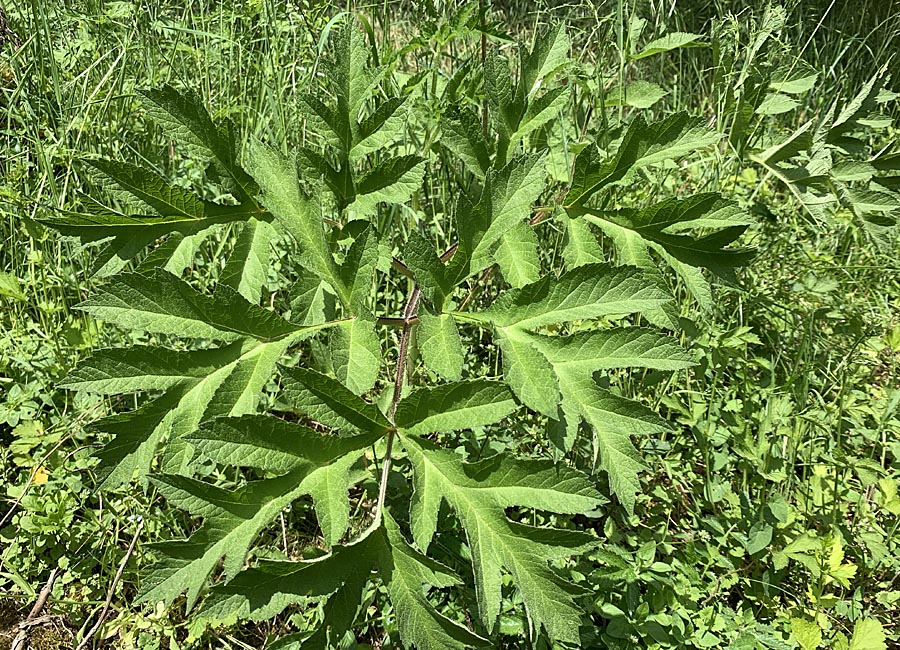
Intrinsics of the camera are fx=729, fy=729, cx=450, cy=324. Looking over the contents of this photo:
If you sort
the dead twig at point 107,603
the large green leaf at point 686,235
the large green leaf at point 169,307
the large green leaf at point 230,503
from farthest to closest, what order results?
the dead twig at point 107,603
the large green leaf at point 686,235
the large green leaf at point 169,307
the large green leaf at point 230,503

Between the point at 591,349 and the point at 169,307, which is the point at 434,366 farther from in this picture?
the point at 169,307

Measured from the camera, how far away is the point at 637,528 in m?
1.90

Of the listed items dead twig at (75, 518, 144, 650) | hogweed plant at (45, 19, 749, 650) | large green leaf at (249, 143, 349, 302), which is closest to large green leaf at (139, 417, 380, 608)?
hogweed plant at (45, 19, 749, 650)

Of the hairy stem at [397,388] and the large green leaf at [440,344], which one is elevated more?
the large green leaf at [440,344]

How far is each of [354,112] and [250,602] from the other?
92cm

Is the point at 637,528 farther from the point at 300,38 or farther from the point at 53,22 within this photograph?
the point at 53,22

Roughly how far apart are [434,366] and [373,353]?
0.11 meters

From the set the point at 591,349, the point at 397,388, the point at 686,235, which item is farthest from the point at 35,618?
the point at 686,235

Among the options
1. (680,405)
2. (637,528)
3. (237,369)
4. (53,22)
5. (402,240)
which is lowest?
(637,528)

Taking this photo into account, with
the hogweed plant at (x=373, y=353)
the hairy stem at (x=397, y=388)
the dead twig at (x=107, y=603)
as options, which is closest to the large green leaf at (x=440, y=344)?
the hogweed plant at (x=373, y=353)

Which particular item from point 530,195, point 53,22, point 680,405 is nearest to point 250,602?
point 530,195

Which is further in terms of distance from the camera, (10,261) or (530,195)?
(10,261)

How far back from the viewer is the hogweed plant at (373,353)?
1.14m

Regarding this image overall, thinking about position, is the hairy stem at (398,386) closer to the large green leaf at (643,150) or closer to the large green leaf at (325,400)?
the large green leaf at (325,400)
